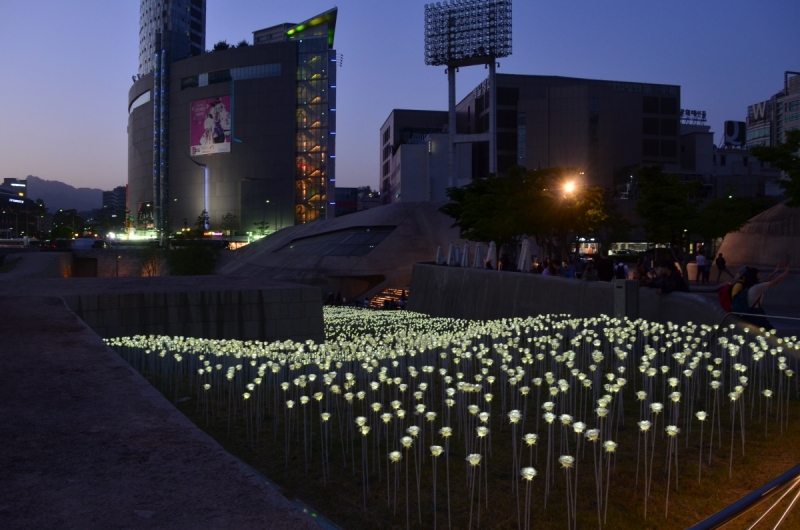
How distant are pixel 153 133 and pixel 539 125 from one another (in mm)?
62860

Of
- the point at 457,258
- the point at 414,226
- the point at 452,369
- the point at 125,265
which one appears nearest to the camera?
the point at 452,369

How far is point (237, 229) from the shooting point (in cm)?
10100

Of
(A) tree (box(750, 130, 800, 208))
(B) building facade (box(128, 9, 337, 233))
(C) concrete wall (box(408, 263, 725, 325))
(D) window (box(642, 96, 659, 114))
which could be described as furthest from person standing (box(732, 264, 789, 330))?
(B) building facade (box(128, 9, 337, 233))

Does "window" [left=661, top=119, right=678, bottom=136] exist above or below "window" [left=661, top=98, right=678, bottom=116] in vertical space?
below

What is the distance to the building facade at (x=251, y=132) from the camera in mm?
97562

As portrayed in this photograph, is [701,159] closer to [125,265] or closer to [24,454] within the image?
[125,265]

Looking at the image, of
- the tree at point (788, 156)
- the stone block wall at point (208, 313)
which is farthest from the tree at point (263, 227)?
the stone block wall at point (208, 313)

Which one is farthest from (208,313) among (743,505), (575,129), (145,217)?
(145,217)

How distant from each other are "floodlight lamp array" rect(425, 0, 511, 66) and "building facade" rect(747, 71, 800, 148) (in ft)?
116

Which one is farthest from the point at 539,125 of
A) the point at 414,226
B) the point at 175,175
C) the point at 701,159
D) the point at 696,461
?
the point at 696,461

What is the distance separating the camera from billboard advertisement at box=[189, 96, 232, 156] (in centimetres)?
10169

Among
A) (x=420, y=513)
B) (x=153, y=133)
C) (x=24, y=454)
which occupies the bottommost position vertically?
(x=420, y=513)

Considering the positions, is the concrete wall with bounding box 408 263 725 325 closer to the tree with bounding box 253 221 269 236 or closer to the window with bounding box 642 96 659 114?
the window with bounding box 642 96 659 114

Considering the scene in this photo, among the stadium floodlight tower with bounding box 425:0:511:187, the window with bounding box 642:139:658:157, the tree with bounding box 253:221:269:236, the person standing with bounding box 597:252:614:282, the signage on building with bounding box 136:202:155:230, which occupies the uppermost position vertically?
the stadium floodlight tower with bounding box 425:0:511:187
